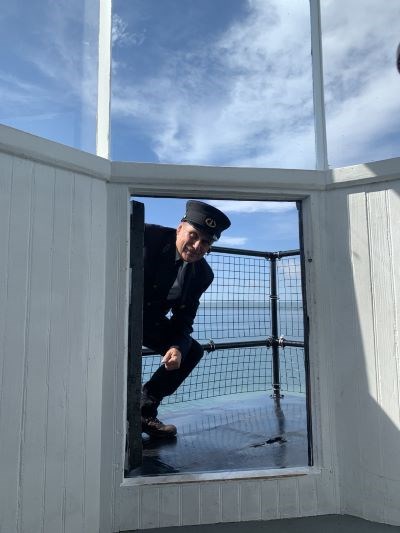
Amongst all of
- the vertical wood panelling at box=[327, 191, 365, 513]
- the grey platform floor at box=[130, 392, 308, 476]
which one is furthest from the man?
the vertical wood panelling at box=[327, 191, 365, 513]

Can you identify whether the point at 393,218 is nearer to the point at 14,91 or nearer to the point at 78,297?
the point at 78,297

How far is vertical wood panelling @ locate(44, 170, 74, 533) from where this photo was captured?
1619 millimetres

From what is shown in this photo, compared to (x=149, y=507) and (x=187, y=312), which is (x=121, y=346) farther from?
(x=187, y=312)

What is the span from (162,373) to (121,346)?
1.46m

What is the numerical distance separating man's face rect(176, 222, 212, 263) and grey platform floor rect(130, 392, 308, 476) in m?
1.32

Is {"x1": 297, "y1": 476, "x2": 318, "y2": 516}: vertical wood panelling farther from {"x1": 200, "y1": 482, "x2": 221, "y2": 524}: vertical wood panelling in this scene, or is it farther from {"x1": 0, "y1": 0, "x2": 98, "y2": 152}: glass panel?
{"x1": 0, "y1": 0, "x2": 98, "y2": 152}: glass panel

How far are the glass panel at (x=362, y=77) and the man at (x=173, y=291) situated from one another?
133cm

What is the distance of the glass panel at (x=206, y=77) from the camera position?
80.0 inches

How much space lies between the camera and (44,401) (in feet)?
5.30

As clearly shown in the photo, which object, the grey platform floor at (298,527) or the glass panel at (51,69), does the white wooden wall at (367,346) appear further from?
the glass panel at (51,69)

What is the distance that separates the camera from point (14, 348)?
1551mm

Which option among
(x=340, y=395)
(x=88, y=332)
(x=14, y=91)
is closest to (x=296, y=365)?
(x=340, y=395)

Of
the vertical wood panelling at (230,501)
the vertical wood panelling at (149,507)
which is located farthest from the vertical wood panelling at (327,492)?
the vertical wood panelling at (149,507)

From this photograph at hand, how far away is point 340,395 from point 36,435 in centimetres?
134
